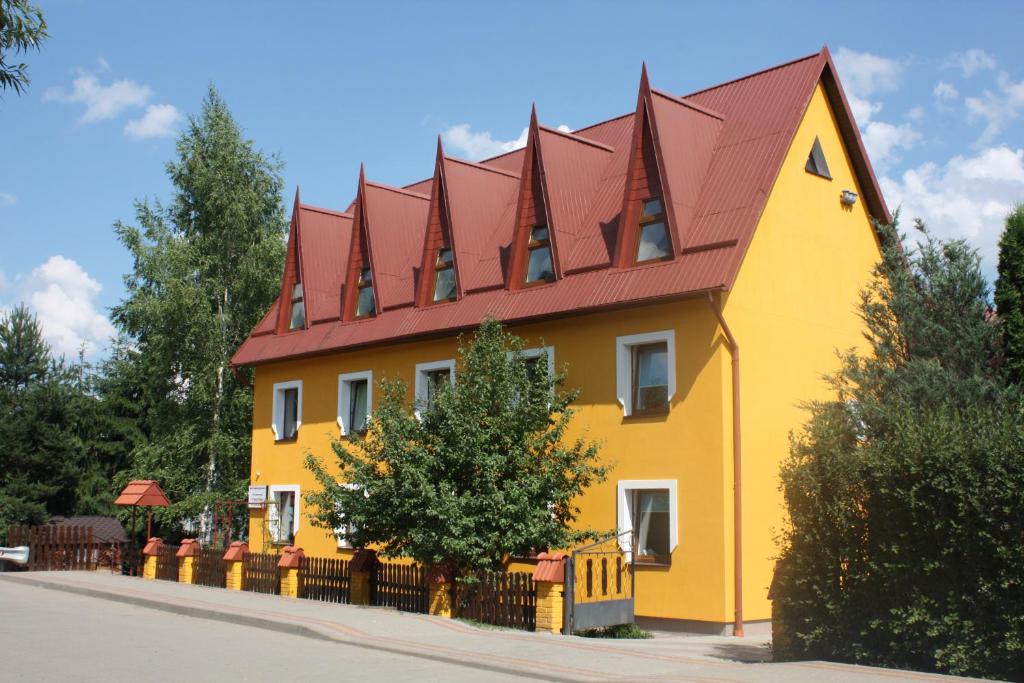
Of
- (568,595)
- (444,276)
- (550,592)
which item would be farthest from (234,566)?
(568,595)

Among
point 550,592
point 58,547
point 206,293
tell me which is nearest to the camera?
point 550,592

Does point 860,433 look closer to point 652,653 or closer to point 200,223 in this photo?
point 652,653

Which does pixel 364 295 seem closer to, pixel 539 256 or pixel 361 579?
pixel 539 256

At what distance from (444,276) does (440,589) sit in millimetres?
7873

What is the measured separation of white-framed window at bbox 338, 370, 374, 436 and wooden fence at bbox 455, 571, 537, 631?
827 centimetres

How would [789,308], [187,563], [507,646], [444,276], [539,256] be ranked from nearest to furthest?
[507,646] < [789,308] < [539,256] < [444,276] < [187,563]

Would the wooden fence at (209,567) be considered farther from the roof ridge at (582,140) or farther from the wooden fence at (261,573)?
the roof ridge at (582,140)

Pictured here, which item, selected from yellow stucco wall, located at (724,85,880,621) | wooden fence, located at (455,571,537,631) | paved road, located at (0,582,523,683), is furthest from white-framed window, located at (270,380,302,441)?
yellow stucco wall, located at (724,85,880,621)

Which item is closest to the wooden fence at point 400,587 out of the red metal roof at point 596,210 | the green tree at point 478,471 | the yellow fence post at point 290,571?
the green tree at point 478,471

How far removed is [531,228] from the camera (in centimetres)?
2092

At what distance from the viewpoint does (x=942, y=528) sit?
1134 centimetres

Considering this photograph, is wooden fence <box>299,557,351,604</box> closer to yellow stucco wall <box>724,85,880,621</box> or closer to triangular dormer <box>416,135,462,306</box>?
triangular dormer <box>416,135,462,306</box>

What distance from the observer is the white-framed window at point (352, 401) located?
2478 cm

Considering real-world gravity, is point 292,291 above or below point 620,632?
above
